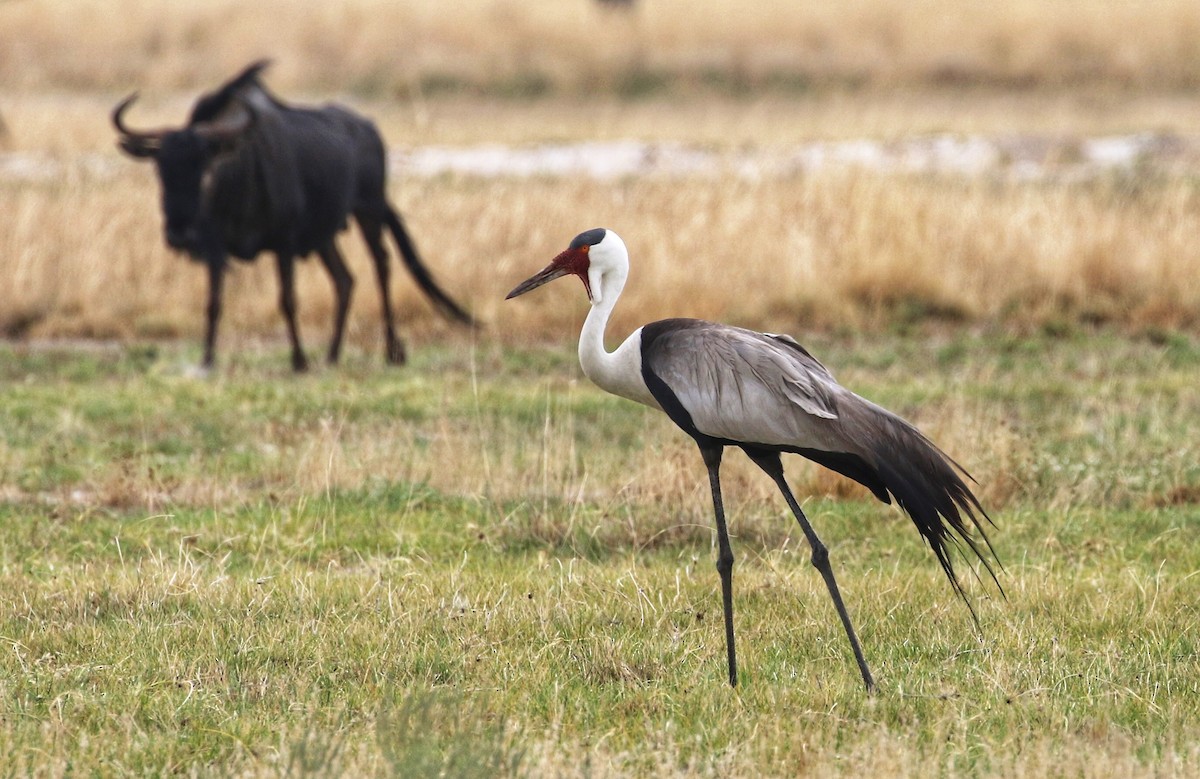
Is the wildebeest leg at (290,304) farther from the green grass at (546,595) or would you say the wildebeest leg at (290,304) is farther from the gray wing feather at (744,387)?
the gray wing feather at (744,387)

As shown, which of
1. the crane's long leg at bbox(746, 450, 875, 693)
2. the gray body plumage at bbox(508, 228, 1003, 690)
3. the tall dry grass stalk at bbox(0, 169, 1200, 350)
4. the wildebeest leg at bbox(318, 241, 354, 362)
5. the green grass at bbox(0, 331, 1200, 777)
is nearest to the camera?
the green grass at bbox(0, 331, 1200, 777)

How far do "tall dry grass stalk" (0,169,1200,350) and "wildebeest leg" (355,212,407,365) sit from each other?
21.6 inches

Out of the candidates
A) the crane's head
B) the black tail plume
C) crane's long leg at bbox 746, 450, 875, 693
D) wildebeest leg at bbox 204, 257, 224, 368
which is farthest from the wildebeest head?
the black tail plume

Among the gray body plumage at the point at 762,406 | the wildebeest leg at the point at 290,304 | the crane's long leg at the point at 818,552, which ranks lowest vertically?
the wildebeest leg at the point at 290,304

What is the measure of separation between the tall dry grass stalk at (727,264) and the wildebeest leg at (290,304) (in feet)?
3.52

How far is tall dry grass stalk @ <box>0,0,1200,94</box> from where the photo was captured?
104 feet

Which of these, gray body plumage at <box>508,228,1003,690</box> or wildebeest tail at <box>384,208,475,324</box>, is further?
wildebeest tail at <box>384,208,475,324</box>

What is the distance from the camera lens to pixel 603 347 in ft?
17.5

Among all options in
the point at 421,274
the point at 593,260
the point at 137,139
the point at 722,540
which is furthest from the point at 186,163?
the point at 722,540

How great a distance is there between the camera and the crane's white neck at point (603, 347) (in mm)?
5379

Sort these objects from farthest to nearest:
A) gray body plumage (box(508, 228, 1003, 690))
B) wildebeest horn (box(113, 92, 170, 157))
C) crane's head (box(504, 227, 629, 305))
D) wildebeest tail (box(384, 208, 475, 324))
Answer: wildebeest tail (box(384, 208, 475, 324))
wildebeest horn (box(113, 92, 170, 157))
crane's head (box(504, 227, 629, 305))
gray body plumage (box(508, 228, 1003, 690))

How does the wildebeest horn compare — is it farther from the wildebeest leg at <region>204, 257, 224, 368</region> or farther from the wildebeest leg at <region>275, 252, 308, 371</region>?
the wildebeest leg at <region>275, 252, 308, 371</region>

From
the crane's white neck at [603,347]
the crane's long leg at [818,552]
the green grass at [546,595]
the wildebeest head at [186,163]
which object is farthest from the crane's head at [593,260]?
the wildebeest head at [186,163]

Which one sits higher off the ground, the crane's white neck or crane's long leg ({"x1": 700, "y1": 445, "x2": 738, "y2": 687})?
the crane's white neck
